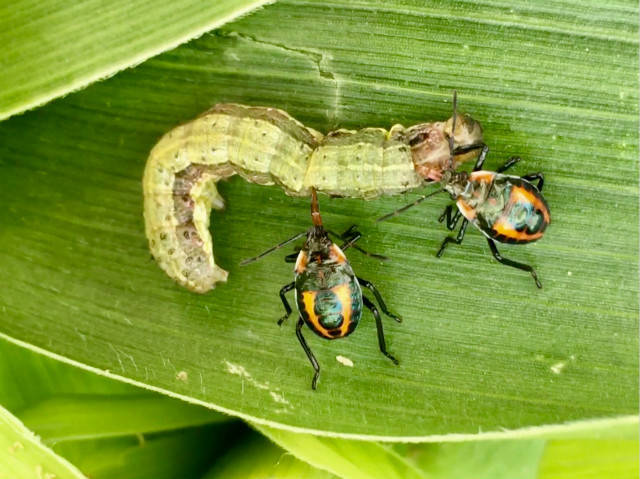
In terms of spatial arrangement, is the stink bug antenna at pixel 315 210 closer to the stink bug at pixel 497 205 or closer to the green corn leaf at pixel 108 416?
the stink bug at pixel 497 205

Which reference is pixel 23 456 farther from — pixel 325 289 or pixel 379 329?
pixel 379 329

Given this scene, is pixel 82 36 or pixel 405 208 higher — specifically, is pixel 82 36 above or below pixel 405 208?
above

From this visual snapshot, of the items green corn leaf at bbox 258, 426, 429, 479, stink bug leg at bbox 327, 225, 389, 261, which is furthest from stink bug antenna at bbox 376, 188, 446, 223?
green corn leaf at bbox 258, 426, 429, 479

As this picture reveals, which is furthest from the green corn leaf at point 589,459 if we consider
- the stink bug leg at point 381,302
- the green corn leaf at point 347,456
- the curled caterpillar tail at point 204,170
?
the curled caterpillar tail at point 204,170

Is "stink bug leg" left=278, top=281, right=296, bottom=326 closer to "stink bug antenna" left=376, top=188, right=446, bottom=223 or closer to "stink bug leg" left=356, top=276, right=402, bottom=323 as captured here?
"stink bug leg" left=356, top=276, right=402, bottom=323

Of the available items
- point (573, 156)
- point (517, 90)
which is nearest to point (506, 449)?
point (573, 156)

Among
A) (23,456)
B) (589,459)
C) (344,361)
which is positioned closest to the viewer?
(23,456)

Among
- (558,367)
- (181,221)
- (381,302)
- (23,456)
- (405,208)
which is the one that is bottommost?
(23,456)

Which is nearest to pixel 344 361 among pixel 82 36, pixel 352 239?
pixel 352 239
